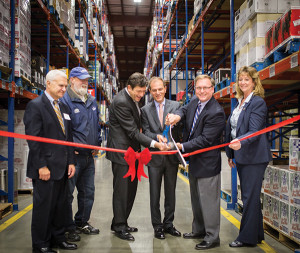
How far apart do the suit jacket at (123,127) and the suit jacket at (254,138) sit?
106 centimetres

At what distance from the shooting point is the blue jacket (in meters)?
3.57

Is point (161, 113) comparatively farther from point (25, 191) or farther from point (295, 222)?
point (25, 191)

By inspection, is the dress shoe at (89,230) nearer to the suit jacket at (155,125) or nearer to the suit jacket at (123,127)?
the suit jacket at (123,127)

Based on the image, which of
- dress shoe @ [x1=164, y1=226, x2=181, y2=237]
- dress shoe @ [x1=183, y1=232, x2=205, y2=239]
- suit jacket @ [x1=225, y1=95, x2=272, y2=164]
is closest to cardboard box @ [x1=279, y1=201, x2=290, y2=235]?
suit jacket @ [x1=225, y1=95, x2=272, y2=164]

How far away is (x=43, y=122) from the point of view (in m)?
2.89

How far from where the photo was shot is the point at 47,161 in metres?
2.90

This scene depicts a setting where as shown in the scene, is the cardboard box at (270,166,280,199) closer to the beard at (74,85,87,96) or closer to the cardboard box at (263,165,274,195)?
the cardboard box at (263,165,274,195)

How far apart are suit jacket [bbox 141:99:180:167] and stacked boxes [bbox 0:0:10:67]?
2.33 meters

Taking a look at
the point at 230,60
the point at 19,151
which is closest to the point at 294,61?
the point at 230,60

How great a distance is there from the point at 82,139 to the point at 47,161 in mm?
735

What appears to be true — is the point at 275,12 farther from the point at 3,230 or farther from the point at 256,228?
the point at 3,230

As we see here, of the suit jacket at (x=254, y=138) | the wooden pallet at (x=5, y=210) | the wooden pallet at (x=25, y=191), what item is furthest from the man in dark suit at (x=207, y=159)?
the wooden pallet at (x=25, y=191)

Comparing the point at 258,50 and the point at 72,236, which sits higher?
the point at 258,50

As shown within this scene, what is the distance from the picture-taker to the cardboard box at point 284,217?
3.25 m
